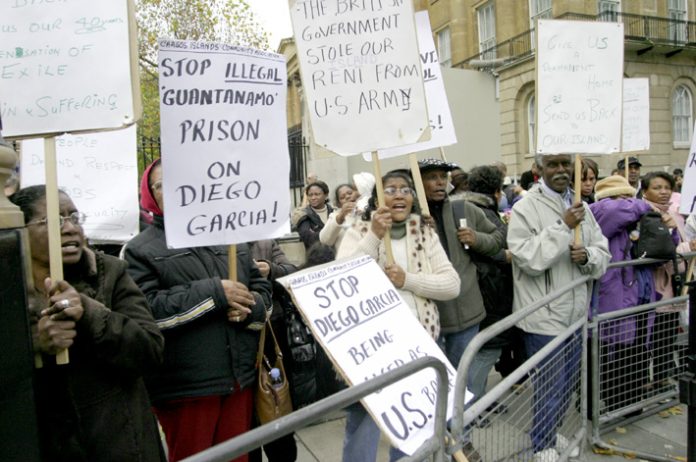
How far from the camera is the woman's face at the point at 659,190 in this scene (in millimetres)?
4488

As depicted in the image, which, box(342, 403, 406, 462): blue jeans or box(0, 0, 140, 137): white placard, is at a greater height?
box(0, 0, 140, 137): white placard

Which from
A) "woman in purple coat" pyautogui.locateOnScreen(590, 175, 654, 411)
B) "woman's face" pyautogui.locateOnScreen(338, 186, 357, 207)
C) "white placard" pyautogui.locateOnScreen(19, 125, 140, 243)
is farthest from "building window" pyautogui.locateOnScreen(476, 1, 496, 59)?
"white placard" pyautogui.locateOnScreen(19, 125, 140, 243)

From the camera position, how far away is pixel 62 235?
1.97 meters

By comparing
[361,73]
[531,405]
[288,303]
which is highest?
[361,73]

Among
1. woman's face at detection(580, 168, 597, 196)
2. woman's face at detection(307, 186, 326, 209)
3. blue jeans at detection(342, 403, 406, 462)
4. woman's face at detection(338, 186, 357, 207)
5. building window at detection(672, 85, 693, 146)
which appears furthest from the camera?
building window at detection(672, 85, 693, 146)

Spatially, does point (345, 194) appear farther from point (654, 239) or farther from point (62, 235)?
point (62, 235)

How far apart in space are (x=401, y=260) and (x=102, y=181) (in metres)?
2.13

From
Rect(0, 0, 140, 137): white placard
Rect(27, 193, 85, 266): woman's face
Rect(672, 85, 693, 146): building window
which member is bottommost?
Rect(27, 193, 85, 266): woman's face

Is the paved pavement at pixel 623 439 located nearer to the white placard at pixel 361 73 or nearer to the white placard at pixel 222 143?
the white placard at pixel 222 143

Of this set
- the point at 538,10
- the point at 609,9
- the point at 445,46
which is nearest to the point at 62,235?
the point at 538,10

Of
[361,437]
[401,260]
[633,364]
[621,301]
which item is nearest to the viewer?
[361,437]

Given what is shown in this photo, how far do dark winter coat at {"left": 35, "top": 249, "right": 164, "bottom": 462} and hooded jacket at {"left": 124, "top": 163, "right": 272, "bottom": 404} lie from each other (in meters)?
0.26

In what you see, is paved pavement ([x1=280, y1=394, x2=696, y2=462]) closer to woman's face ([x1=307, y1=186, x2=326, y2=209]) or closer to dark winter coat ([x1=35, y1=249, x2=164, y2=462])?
dark winter coat ([x1=35, y1=249, x2=164, y2=462])

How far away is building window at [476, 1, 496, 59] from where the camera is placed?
23.2 meters
